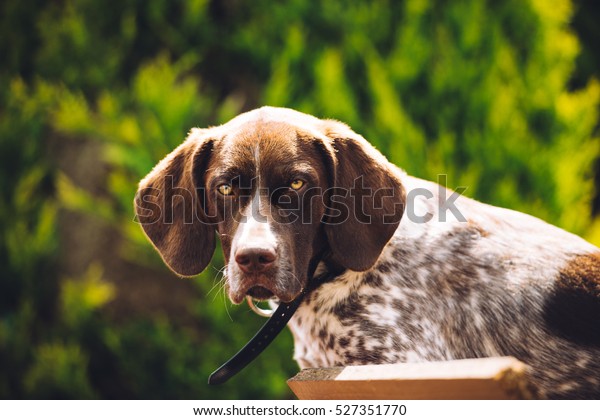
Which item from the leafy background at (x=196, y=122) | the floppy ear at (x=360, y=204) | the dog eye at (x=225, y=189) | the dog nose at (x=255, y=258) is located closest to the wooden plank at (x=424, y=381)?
the dog nose at (x=255, y=258)

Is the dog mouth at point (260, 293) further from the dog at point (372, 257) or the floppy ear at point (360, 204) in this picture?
the floppy ear at point (360, 204)

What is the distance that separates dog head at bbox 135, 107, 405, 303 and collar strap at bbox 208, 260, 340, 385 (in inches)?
4.1

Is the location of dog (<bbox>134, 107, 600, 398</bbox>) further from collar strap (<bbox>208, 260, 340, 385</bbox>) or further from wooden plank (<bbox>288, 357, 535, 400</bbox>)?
wooden plank (<bbox>288, 357, 535, 400</bbox>)

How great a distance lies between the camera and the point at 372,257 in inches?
92.5

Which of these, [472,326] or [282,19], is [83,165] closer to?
[282,19]

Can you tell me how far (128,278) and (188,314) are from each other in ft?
2.24

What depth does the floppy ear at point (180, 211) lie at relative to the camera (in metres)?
2.56

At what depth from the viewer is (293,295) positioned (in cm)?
228

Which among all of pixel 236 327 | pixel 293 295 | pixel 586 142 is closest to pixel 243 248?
pixel 293 295

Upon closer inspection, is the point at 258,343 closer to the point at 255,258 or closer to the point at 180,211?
the point at 255,258

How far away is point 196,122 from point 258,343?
4095 mm

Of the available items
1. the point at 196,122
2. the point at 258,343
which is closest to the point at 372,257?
the point at 258,343

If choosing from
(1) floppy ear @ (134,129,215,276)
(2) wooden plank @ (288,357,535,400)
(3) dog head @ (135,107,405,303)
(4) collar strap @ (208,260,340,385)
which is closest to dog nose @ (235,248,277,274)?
(3) dog head @ (135,107,405,303)

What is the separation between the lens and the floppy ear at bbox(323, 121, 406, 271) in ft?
7.75
